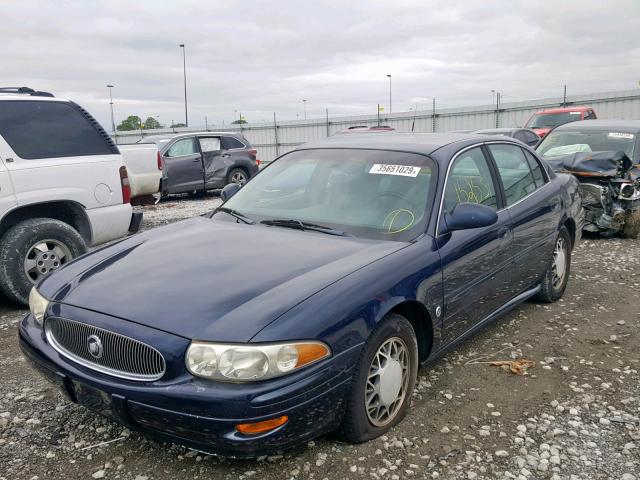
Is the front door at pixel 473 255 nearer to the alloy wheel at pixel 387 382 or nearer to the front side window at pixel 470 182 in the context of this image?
the front side window at pixel 470 182

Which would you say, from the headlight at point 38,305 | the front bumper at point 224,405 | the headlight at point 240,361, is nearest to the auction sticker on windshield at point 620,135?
the front bumper at point 224,405

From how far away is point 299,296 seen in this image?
2637 mm

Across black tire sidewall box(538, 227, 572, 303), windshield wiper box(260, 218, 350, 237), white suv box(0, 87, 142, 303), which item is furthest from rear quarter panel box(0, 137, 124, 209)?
black tire sidewall box(538, 227, 572, 303)

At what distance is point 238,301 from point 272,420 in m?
0.55

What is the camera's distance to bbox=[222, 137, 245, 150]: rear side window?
14.4 meters

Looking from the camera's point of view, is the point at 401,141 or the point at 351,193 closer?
the point at 351,193

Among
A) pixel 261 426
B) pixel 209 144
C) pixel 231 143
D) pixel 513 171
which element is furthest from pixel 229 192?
pixel 231 143

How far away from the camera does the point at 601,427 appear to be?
10.4 feet

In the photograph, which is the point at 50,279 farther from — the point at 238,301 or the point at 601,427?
the point at 601,427

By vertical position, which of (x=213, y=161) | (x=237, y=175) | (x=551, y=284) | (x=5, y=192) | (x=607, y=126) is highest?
(x=607, y=126)

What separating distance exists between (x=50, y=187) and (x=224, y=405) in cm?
385

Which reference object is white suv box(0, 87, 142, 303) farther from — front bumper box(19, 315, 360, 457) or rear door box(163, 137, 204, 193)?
rear door box(163, 137, 204, 193)

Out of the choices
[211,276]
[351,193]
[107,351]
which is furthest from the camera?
[351,193]

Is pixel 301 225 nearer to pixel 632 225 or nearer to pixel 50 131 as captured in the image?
pixel 50 131
